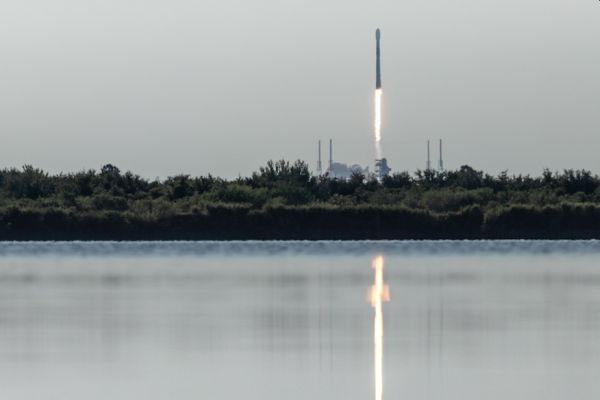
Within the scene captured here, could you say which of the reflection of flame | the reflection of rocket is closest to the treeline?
the reflection of rocket

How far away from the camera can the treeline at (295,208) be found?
57250 mm

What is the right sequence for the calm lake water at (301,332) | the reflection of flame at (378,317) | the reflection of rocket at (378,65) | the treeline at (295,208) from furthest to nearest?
1. the reflection of rocket at (378,65)
2. the treeline at (295,208)
3. the reflection of flame at (378,317)
4. the calm lake water at (301,332)

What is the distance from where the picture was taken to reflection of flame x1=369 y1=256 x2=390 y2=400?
1430 cm

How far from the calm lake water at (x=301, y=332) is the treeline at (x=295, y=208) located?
23385 mm

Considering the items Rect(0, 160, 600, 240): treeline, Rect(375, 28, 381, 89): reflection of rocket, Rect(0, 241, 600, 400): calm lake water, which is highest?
Rect(375, 28, 381, 89): reflection of rocket

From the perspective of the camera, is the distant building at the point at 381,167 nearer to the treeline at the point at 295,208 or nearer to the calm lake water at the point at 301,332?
the treeline at the point at 295,208

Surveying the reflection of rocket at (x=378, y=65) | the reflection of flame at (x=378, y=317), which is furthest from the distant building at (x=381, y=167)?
the reflection of flame at (x=378, y=317)

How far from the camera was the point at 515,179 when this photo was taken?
70.6 metres

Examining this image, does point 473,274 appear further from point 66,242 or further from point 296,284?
point 66,242

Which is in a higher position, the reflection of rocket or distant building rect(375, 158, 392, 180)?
the reflection of rocket

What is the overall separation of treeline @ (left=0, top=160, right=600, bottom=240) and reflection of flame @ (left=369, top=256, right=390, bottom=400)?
2333cm

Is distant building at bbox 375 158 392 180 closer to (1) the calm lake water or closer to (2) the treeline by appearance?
(2) the treeline

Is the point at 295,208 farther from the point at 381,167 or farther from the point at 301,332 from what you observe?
the point at 301,332

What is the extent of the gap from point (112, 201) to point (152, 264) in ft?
94.2
